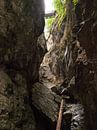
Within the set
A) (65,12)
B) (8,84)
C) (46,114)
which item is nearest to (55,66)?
(65,12)

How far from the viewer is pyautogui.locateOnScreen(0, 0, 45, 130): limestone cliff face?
27.2 feet

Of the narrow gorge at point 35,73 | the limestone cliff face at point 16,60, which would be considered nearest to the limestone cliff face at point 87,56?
the narrow gorge at point 35,73

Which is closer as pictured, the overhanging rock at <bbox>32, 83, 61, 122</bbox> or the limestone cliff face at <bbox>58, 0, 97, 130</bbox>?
the limestone cliff face at <bbox>58, 0, 97, 130</bbox>

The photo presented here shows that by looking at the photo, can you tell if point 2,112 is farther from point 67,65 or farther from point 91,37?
point 67,65

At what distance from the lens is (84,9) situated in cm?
905

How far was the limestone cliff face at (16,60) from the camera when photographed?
27.2ft

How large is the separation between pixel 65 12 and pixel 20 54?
13.8ft

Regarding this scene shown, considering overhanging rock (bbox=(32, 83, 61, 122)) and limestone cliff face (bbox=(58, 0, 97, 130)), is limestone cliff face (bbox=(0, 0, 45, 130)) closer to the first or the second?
overhanging rock (bbox=(32, 83, 61, 122))

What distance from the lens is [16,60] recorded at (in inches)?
364

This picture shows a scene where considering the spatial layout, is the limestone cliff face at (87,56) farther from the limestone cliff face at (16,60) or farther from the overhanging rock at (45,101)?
the limestone cliff face at (16,60)

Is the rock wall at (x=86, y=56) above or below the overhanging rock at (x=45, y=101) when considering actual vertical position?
above

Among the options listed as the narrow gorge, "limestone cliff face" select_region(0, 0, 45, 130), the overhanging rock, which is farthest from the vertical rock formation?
"limestone cliff face" select_region(0, 0, 45, 130)

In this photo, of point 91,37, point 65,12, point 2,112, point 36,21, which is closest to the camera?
point 2,112

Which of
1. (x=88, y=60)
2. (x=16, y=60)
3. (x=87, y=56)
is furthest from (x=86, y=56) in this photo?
(x=16, y=60)
